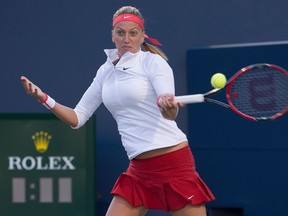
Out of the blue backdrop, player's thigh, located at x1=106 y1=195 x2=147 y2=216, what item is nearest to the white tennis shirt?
player's thigh, located at x1=106 y1=195 x2=147 y2=216

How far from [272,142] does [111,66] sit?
1.57m

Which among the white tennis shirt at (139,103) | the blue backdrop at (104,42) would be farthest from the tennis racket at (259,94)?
the blue backdrop at (104,42)

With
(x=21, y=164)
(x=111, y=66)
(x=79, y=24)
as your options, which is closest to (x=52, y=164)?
(x=21, y=164)

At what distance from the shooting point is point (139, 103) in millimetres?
4066

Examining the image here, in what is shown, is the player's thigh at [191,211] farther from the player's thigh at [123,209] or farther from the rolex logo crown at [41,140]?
the rolex logo crown at [41,140]

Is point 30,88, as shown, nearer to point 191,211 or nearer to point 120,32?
point 120,32

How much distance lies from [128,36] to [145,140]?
47 cm

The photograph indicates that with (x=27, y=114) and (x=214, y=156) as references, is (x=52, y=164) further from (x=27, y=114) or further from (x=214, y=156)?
(x=214, y=156)

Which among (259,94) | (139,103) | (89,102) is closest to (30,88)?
(89,102)

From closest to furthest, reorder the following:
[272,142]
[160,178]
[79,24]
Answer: [160,178]
[272,142]
[79,24]

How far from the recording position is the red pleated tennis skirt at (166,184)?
161 inches

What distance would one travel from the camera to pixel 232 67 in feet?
18.2

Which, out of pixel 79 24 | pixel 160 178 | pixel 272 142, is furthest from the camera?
pixel 79 24

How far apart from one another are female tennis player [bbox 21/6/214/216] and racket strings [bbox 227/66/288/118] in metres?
0.42
